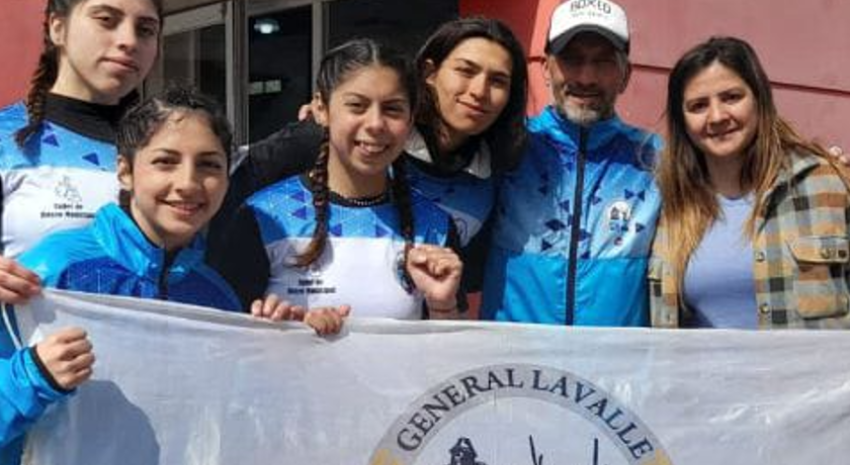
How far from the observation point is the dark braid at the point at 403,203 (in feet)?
9.91

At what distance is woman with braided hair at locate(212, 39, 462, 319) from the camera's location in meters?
2.94

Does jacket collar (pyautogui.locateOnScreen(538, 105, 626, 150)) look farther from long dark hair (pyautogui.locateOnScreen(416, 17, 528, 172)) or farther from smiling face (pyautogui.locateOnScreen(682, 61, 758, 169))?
smiling face (pyautogui.locateOnScreen(682, 61, 758, 169))

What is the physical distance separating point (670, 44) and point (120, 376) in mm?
4273

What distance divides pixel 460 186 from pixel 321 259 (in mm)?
542

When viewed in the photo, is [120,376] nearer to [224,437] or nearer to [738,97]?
[224,437]

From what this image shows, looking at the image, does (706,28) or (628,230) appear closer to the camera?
(628,230)

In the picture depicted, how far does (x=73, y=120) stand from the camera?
9.70 feet

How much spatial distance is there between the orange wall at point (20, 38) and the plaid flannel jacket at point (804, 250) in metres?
3.91

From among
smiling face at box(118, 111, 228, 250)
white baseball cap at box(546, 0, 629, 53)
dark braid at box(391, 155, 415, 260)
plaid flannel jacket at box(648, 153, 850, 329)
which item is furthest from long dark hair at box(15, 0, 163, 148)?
plaid flannel jacket at box(648, 153, 850, 329)

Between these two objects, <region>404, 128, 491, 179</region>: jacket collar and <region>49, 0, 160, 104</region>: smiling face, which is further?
<region>404, 128, 491, 179</region>: jacket collar

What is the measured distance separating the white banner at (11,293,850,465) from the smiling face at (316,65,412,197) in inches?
15.3

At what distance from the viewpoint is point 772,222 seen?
311cm

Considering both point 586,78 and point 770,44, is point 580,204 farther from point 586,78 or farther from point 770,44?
point 770,44

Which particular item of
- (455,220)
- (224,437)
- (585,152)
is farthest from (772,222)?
(224,437)
